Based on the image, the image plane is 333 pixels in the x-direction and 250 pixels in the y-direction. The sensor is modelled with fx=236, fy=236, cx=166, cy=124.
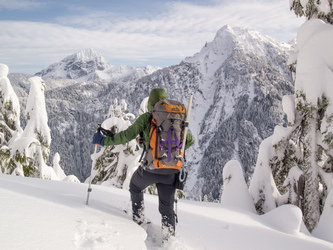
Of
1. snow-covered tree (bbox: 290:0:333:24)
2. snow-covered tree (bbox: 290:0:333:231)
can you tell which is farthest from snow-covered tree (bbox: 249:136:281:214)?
snow-covered tree (bbox: 290:0:333:24)

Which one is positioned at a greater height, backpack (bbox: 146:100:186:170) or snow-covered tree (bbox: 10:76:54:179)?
backpack (bbox: 146:100:186:170)

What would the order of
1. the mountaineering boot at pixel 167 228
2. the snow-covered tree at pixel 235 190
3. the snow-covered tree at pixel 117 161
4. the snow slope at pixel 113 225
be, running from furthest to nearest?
the snow-covered tree at pixel 117 161, the snow-covered tree at pixel 235 190, the mountaineering boot at pixel 167 228, the snow slope at pixel 113 225

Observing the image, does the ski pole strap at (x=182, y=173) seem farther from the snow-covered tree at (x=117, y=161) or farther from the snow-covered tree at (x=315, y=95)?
the snow-covered tree at (x=117, y=161)

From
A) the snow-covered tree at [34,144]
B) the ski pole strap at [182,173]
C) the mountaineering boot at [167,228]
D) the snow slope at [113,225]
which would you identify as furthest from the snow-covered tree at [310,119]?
the snow-covered tree at [34,144]

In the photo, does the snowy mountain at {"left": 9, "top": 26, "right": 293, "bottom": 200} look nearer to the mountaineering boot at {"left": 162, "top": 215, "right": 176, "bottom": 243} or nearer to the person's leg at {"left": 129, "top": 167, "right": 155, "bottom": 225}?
the person's leg at {"left": 129, "top": 167, "right": 155, "bottom": 225}

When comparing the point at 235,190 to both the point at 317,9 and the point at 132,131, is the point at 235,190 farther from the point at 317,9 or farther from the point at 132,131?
the point at 317,9

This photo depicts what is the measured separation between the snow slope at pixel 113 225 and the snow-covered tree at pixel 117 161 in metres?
5.67

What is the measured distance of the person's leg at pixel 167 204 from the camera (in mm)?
3429

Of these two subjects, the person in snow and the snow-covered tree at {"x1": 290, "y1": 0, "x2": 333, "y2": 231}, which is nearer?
the person in snow

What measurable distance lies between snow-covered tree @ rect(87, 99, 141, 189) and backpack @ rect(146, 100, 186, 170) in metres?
6.97

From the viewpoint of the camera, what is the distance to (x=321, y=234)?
5.54 metres

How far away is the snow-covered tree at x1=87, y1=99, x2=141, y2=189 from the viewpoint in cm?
1089

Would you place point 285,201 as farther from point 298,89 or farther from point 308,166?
point 298,89

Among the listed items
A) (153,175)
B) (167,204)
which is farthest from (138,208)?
(153,175)
